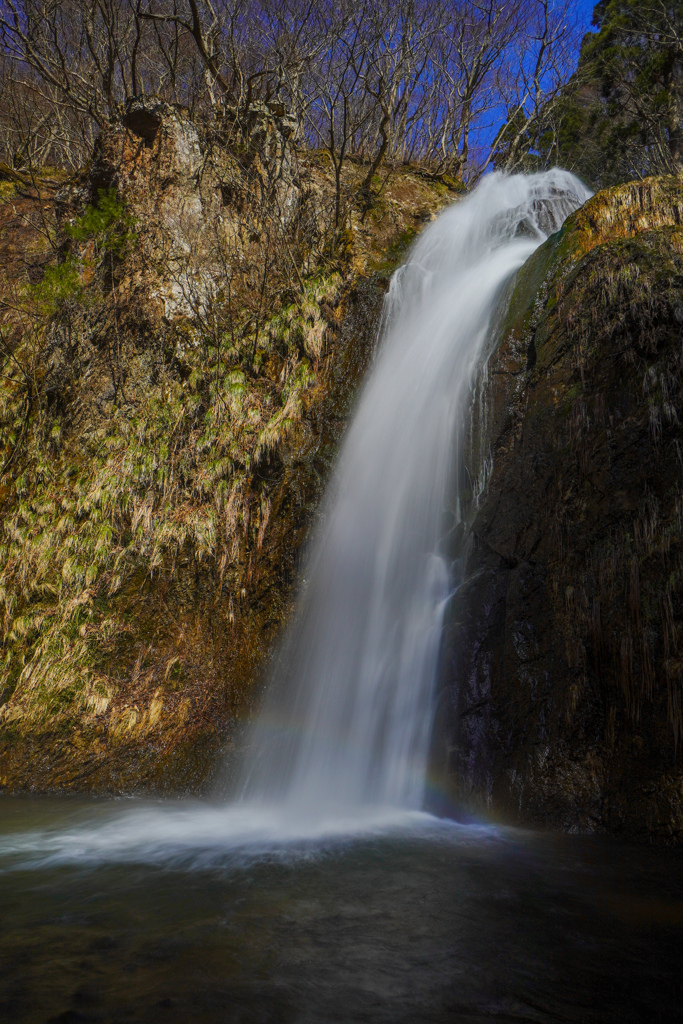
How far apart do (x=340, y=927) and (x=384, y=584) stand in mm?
3418

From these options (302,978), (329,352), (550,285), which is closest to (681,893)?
(302,978)

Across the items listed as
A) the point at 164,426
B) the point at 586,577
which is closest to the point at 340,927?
the point at 586,577

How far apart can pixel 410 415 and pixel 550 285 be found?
1897 mm

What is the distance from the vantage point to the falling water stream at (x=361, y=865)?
210cm

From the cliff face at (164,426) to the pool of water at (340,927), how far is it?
175 cm

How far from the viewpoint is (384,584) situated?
585 cm

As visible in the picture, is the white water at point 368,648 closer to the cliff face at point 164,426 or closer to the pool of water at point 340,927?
the pool of water at point 340,927

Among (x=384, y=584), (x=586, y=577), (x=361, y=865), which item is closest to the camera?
(x=361, y=865)

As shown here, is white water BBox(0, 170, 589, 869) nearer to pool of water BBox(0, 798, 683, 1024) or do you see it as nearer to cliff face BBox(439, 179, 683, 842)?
pool of water BBox(0, 798, 683, 1024)

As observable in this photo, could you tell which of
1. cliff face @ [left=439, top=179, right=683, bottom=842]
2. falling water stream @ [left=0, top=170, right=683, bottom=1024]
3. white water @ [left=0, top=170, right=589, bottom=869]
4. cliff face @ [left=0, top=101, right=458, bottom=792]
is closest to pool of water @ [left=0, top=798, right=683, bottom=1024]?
falling water stream @ [left=0, top=170, right=683, bottom=1024]

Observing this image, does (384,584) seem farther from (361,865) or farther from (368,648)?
(361,865)

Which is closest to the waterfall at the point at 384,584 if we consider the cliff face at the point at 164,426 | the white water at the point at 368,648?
the white water at the point at 368,648

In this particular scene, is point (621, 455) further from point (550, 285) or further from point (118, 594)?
point (118, 594)

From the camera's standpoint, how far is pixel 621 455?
4.39m
